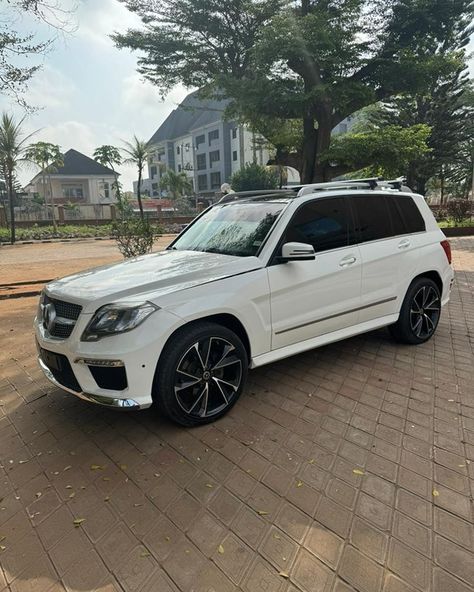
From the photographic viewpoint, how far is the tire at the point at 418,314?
454 cm

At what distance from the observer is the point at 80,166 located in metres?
61.5

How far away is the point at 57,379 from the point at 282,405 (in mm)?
1733

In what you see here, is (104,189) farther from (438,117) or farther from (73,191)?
(438,117)

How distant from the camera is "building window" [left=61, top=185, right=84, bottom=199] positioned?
202 feet

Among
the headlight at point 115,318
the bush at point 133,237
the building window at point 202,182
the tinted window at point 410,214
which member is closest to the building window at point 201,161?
the building window at point 202,182

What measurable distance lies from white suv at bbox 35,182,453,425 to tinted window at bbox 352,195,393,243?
0.5 inches

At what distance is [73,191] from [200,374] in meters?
65.5

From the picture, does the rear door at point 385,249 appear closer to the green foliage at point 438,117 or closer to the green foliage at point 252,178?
the green foliage at point 438,117

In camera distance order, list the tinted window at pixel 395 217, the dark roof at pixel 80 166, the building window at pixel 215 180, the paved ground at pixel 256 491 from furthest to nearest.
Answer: the building window at pixel 215 180 → the dark roof at pixel 80 166 → the tinted window at pixel 395 217 → the paved ground at pixel 256 491

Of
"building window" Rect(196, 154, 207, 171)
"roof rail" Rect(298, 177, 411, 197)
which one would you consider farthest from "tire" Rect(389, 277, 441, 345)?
"building window" Rect(196, 154, 207, 171)

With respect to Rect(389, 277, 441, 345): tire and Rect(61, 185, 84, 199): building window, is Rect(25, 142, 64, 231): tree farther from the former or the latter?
Rect(389, 277, 441, 345): tire

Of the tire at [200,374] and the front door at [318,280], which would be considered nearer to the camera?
the tire at [200,374]

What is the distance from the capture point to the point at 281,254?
136 inches

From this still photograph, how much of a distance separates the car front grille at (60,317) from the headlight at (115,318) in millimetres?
173
